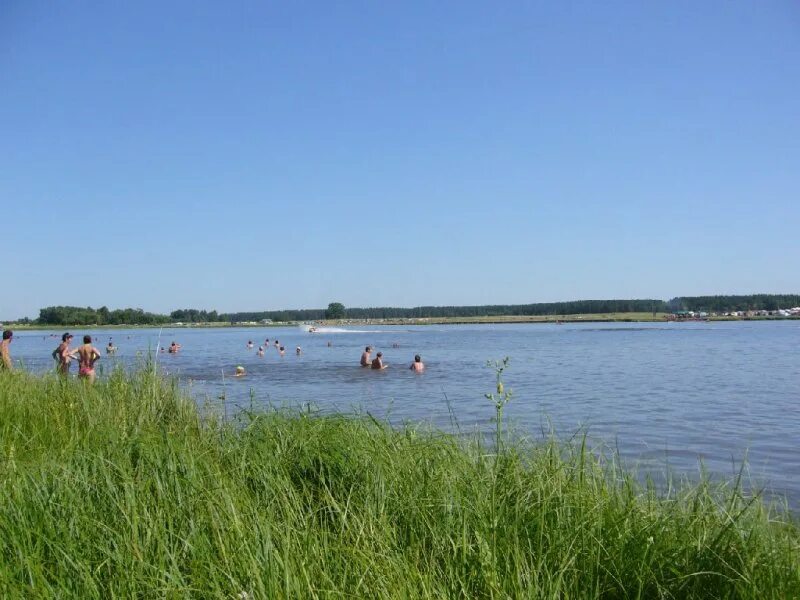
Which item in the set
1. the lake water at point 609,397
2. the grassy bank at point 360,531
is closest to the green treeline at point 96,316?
the lake water at point 609,397

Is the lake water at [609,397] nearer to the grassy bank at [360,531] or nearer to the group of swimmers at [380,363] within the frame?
the group of swimmers at [380,363]

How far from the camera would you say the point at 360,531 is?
413 cm

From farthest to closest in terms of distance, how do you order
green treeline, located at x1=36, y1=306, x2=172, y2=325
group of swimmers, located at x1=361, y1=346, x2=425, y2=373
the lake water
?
green treeline, located at x1=36, y1=306, x2=172, y2=325 < group of swimmers, located at x1=361, y1=346, x2=425, y2=373 < the lake water

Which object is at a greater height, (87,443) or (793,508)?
(87,443)

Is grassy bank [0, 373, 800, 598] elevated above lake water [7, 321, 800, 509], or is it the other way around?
grassy bank [0, 373, 800, 598]

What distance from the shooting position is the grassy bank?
11.9ft

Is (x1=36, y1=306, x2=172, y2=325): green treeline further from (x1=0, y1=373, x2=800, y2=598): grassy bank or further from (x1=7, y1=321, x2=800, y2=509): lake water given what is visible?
(x1=0, y1=373, x2=800, y2=598): grassy bank

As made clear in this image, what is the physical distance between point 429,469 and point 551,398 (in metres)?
15.4

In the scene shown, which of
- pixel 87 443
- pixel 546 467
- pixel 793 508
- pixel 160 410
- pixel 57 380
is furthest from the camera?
pixel 57 380

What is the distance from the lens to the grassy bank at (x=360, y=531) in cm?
363

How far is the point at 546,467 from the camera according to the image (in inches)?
219

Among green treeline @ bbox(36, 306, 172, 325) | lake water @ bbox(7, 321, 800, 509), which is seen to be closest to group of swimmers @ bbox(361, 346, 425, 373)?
lake water @ bbox(7, 321, 800, 509)

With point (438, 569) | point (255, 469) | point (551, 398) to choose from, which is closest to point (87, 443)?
point (255, 469)

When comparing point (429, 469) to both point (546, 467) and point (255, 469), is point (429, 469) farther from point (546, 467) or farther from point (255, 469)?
point (255, 469)
